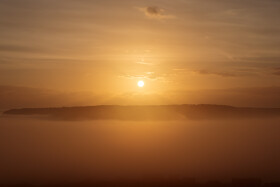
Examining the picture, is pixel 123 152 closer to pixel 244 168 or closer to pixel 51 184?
pixel 244 168

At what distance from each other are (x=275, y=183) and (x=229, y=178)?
326 centimetres

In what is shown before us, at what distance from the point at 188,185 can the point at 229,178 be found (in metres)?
4.61

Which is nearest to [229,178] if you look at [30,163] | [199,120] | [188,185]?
[188,185]

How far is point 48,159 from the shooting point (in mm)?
41938

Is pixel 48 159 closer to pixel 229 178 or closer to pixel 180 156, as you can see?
pixel 180 156

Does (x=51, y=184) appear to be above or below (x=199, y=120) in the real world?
below

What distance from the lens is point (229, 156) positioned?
147ft

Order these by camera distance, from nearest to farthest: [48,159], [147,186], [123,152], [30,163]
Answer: [147,186] < [30,163] < [48,159] < [123,152]

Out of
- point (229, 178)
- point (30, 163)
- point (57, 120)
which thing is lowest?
point (229, 178)

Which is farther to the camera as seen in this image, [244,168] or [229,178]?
[244,168]

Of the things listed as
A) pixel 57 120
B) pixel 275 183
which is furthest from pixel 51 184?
pixel 57 120

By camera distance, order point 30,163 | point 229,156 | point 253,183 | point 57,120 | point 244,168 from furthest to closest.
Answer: point 57,120 → point 229,156 → point 30,163 → point 244,168 → point 253,183

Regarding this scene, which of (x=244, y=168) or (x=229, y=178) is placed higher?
(x=244, y=168)

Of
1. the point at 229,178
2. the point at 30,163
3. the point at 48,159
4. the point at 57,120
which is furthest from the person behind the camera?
the point at 57,120
